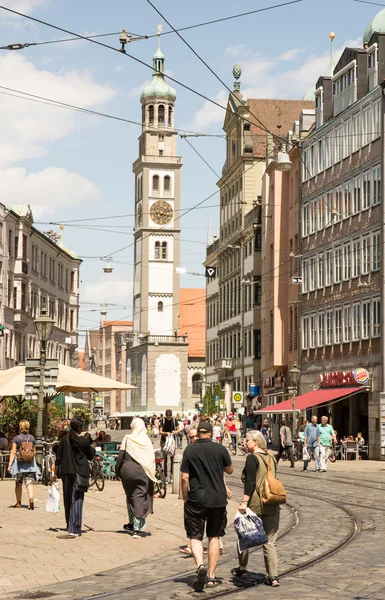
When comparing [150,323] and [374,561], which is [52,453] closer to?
[374,561]

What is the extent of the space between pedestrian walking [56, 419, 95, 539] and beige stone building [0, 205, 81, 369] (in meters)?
52.1

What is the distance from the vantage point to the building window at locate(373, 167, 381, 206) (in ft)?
156

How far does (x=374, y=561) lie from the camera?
536 inches

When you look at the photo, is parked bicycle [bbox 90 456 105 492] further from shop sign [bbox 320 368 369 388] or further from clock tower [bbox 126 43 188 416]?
clock tower [bbox 126 43 188 416]

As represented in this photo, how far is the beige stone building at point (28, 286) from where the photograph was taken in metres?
70.3

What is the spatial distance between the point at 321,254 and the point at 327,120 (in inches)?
241

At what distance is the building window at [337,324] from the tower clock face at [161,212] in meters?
86.1

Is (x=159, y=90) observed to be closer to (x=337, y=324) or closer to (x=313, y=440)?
(x=337, y=324)

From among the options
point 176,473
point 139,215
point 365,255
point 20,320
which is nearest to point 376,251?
point 365,255

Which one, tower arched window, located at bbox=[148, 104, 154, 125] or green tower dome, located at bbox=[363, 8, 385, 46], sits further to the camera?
tower arched window, located at bbox=[148, 104, 154, 125]

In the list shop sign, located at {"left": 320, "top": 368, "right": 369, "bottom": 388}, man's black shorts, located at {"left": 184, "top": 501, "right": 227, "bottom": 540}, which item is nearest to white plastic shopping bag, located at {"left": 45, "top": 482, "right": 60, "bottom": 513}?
man's black shorts, located at {"left": 184, "top": 501, "right": 227, "bottom": 540}

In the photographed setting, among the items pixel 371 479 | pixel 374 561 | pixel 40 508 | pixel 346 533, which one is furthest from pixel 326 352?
pixel 374 561

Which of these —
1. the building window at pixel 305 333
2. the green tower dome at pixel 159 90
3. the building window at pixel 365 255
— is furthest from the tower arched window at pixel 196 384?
the building window at pixel 365 255

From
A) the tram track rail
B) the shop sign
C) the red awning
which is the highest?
the shop sign
